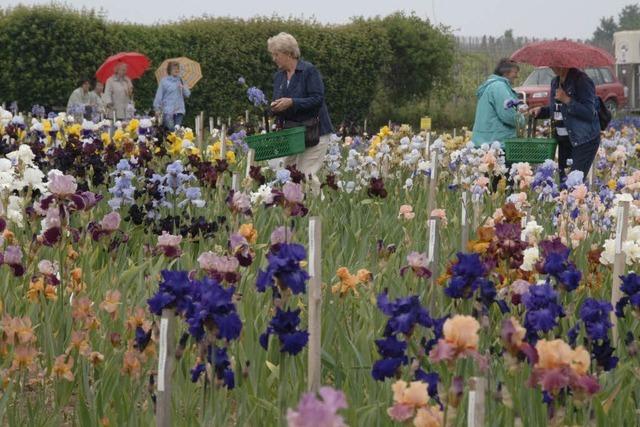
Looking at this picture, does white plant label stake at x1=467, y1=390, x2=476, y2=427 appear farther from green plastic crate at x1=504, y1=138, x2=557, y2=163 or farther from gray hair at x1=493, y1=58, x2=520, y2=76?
gray hair at x1=493, y1=58, x2=520, y2=76

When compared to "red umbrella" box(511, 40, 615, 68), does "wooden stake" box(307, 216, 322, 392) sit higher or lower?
lower

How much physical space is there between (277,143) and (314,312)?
4.09m

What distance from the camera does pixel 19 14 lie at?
19406 millimetres

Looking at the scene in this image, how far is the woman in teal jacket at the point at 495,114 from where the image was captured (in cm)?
816

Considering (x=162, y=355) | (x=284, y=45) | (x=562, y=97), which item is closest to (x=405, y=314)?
(x=162, y=355)

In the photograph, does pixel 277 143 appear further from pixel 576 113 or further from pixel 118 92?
pixel 118 92

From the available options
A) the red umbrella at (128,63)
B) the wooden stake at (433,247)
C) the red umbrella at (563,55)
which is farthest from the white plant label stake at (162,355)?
the red umbrella at (128,63)

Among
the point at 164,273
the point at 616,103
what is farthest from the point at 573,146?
the point at 616,103

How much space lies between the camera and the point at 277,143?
264 inches

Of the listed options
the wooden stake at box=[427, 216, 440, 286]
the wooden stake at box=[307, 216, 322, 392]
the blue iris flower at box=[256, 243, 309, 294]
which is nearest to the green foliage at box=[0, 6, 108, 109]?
the wooden stake at box=[427, 216, 440, 286]

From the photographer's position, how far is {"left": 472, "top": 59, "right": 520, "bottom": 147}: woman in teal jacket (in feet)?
26.8

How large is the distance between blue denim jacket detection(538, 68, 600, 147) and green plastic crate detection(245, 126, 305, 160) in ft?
Result: 6.05

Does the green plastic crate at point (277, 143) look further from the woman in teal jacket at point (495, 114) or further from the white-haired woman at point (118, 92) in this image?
the white-haired woman at point (118, 92)

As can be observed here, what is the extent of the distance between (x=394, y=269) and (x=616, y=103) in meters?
23.2
